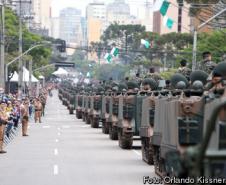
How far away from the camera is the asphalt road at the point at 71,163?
2145 centimetres

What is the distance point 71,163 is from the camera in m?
→ 26.3

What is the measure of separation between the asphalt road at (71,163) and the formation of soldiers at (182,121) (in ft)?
2.40

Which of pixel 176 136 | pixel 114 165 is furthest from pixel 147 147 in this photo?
pixel 176 136

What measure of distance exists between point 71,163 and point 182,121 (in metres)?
10.5

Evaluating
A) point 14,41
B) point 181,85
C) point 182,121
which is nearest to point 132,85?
point 181,85

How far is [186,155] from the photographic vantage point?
835 cm

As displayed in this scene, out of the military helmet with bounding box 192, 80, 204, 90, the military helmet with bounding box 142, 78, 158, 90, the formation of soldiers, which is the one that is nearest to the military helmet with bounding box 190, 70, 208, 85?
the formation of soldiers

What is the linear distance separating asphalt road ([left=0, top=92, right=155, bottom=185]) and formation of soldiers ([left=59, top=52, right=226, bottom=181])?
2.40ft

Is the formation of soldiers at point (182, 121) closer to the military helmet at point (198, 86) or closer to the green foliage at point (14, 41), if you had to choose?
the military helmet at point (198, 86)

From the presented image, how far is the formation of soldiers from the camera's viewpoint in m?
8.48

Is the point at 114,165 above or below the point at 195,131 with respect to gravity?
below

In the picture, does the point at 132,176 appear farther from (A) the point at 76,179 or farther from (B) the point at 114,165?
(B) the point at 114,165

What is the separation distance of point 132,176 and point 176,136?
574 centimetres

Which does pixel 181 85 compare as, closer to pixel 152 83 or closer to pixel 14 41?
pixel 152 83
